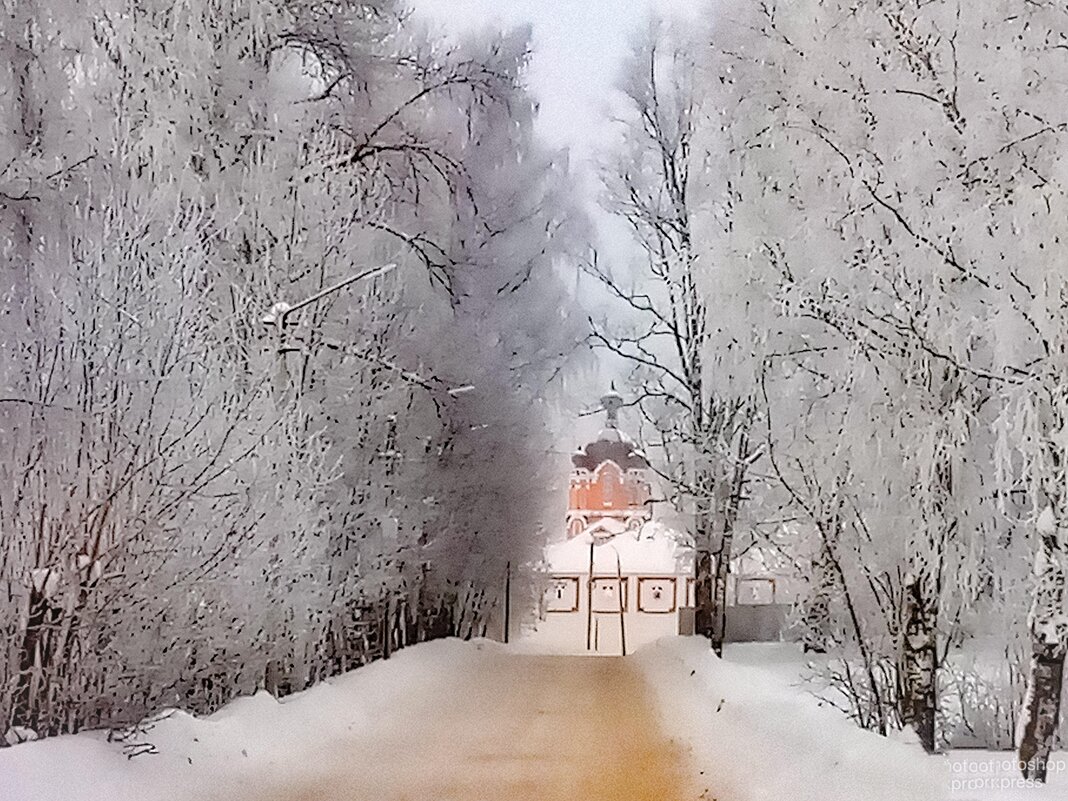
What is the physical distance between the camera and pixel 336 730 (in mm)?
2320

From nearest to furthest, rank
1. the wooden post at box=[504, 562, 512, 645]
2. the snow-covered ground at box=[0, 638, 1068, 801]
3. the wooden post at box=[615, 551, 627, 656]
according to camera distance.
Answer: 1. the snow-covered ground at box=[0, 638, 1068, 801]
2. the wooden post at box=[615, 551, 627, 656]
3. the wooden post at box=[504, 562, 512, 645]

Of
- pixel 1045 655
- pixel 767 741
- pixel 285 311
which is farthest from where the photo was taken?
pixel 285 311

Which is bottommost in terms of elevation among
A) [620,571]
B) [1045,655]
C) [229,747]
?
[229,747]

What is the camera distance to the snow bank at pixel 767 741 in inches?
87.7

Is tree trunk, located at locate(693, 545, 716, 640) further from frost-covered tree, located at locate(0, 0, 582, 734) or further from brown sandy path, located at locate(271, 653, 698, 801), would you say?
frost-covered tree, located at locate(0, 0, 582, 734)

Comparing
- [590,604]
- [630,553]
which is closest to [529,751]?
[590,604]

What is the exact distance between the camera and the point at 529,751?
90.0 inches

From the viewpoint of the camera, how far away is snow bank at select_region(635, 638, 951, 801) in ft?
7.31

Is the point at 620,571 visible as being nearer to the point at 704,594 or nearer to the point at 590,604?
the point at 590,604

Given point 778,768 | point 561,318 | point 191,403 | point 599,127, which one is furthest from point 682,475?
point 191,403

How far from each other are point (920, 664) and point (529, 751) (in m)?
0.85

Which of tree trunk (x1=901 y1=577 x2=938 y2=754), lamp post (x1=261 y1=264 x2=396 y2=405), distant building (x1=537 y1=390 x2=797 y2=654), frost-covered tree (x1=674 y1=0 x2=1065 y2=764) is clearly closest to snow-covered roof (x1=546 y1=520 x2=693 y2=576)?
distant building (x1=537 y1=390 x2=797 y2=654)

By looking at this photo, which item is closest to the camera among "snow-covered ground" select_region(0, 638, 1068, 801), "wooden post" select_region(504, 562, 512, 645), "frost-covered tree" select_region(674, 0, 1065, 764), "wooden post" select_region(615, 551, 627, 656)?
"frost-covered tree" select_region(674, 0, 1065, 764)

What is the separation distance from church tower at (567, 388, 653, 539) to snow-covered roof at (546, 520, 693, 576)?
0.02 m
